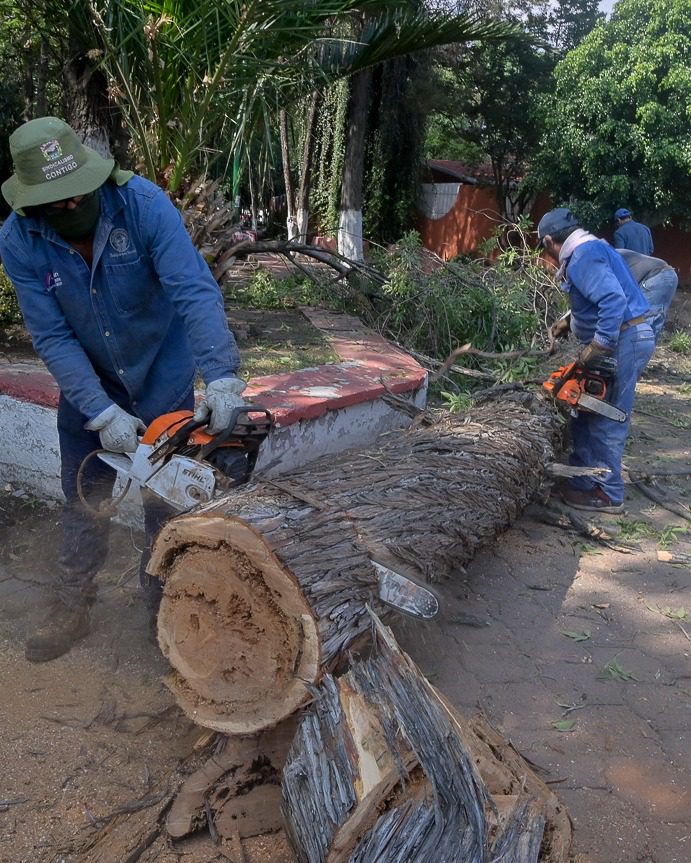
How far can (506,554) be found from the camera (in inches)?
158

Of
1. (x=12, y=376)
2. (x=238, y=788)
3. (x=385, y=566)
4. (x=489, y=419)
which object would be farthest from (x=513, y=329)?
(x=238, y=788)

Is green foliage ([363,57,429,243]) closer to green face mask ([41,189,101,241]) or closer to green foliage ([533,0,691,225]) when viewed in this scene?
green foliage ([533,0,691,225])

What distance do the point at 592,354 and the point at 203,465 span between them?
281 centimetres

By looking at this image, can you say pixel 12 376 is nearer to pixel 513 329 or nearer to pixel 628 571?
pixel 628 571

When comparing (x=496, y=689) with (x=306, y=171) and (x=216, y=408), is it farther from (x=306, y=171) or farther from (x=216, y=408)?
(x=306, y=171)

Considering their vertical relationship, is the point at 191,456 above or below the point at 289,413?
A: above

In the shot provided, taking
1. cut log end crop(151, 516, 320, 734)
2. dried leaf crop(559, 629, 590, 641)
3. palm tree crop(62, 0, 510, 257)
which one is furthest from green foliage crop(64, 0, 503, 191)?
dried leaf crop(559, 629, 590, 641)

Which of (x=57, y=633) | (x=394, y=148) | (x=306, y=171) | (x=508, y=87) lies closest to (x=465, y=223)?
(x=394, y=148)

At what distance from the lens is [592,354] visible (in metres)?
4.28

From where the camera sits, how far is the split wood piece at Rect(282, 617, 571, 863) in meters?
1.71

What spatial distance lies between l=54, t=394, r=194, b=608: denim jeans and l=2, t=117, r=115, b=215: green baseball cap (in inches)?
32.1

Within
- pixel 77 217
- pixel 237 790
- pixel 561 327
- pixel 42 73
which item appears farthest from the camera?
pixel 42 73

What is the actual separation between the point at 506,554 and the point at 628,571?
0.63m

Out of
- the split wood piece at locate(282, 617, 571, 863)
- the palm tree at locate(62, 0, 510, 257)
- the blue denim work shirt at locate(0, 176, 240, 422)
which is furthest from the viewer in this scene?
the palm tree at locate(62, 0, 510, 257)
